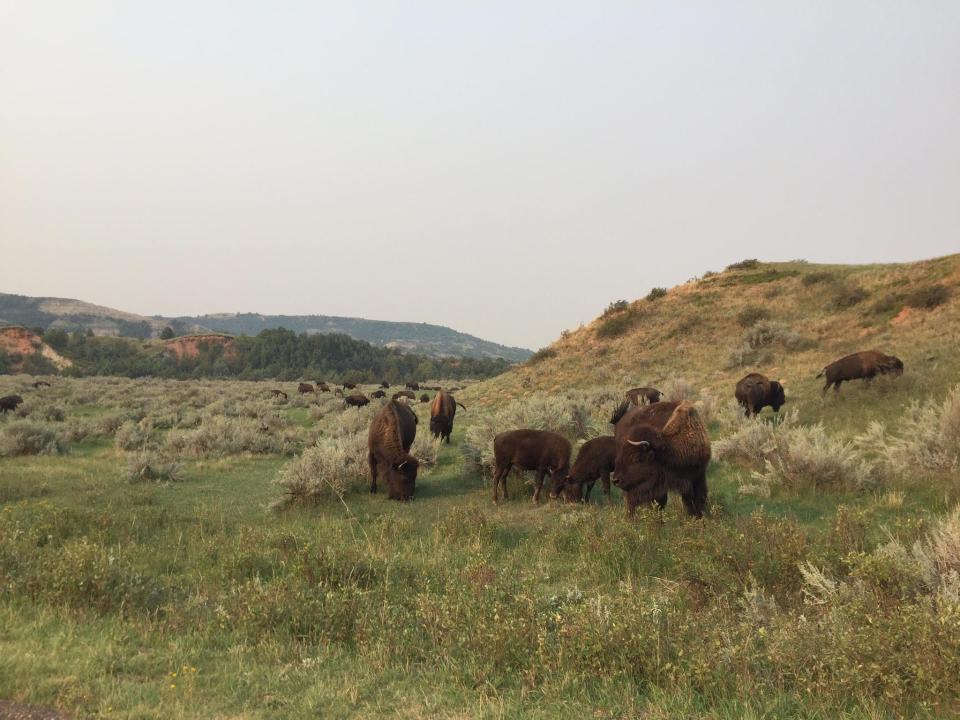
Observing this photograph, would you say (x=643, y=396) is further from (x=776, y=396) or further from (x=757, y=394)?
(x=776, y=396)

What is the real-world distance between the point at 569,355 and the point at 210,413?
21207 mm

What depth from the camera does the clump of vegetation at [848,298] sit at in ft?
98.2

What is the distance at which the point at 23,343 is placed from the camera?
303 feet

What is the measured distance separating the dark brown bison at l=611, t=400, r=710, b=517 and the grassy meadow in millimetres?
423

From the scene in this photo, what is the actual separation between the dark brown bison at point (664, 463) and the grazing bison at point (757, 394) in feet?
27.0

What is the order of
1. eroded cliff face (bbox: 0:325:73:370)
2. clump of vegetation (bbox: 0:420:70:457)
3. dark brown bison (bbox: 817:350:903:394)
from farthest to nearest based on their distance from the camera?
eroded cliff face (bbox: 0:325:73:370)
clump of vegetation (bbox: 0:420:70:457)
dark brown bison (bbox: 817:350:903:394)

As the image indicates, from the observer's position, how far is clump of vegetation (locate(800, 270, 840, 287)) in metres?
34.3

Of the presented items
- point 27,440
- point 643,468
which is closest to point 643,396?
point 643,468

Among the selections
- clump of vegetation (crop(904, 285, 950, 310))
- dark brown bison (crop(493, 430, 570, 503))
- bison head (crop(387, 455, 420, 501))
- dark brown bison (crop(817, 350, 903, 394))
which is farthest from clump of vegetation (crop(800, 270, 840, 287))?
bison head (crop(387, 455, 420, 501))

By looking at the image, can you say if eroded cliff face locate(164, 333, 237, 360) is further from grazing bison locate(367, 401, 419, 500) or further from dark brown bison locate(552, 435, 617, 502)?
dark brown bison locate(552, 435, 617, 502)

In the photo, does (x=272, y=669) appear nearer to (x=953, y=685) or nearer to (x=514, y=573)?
(x=514, y=573)

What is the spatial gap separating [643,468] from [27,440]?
56.3 ft

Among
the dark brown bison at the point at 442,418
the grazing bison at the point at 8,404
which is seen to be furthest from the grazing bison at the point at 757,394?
the grazing bison at the point at 8,404

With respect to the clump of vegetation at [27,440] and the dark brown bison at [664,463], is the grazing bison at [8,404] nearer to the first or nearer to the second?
the clump of vegetation at [27,440]
